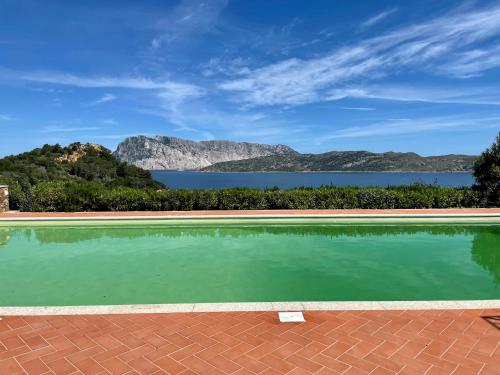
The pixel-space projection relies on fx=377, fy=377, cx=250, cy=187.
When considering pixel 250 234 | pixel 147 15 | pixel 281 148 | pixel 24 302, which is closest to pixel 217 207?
pixel 250 234

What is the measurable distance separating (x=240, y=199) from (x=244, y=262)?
7.24m

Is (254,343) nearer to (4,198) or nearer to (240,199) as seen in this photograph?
(240,199)

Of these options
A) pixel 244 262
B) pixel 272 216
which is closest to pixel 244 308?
pixel 244 262

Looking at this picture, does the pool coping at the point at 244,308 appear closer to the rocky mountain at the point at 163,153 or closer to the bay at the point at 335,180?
the bay at the point at 335,180

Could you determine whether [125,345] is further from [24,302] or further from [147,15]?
[147,15]

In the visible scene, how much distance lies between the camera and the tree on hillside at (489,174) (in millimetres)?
16031

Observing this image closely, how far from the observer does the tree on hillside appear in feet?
52.6

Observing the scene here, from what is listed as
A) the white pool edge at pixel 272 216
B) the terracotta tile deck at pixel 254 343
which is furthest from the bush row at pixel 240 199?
the terracotta tile deck at pixel 254 343

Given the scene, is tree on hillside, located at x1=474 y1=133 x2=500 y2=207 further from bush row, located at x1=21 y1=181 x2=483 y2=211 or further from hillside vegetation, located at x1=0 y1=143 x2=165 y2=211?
hillside vegetation, located at x1=0 y1=143 x2=165 y2=211

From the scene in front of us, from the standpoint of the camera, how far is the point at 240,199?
1538cm

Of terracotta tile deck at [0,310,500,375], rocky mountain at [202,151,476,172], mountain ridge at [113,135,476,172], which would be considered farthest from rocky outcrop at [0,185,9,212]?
rocky mountain at [202,151,476,172]

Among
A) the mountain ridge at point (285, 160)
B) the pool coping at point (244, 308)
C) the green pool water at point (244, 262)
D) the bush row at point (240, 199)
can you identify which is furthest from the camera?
the mountain ridge at point (285, 160)

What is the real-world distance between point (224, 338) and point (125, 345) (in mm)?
1019

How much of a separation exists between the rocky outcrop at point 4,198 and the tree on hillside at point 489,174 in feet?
63.8
